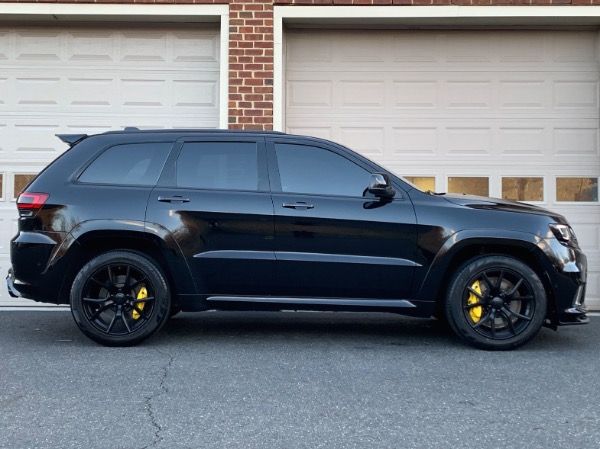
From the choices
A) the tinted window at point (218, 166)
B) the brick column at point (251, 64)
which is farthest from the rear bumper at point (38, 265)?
the brick column at point (251, 64)

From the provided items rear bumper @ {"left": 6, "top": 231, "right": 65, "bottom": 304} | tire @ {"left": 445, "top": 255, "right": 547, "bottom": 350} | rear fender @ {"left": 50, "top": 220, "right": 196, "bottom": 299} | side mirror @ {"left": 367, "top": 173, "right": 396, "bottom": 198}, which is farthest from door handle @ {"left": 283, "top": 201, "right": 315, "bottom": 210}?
rear bumper @ {"left": 6, "top": 231, "right": 65, "bottom": 304}

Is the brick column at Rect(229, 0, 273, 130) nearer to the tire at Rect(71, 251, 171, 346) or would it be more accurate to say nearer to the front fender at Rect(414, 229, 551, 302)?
the tire at Rect(71, 251, 171, 346)

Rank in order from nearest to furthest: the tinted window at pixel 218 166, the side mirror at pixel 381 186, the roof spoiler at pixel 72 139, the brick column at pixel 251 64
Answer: the side mirror at pixel 381 186, the tinted window at pixel 218 166, the roof spoiler at pixel 72 139, the brick column at pixel 251 64

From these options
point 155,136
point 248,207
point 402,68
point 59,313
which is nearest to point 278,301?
point 248,207

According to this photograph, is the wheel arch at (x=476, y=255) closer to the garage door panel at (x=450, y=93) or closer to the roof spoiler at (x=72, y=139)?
the roof spoiler at (x=72, y=139)

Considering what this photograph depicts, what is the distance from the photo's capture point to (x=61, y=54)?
9297 millimetres

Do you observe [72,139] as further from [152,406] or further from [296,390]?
[296,390]

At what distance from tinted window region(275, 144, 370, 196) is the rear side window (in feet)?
3.27

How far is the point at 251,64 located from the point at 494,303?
458 cm

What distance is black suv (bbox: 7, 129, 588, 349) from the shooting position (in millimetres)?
5797

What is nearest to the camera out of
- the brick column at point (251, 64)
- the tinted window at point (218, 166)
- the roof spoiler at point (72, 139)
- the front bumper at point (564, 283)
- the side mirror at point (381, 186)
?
the side mirror at point (381, 186)

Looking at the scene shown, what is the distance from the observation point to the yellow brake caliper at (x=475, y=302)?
5.82 m

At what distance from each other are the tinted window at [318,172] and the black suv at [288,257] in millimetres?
87

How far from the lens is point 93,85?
9258 mm
